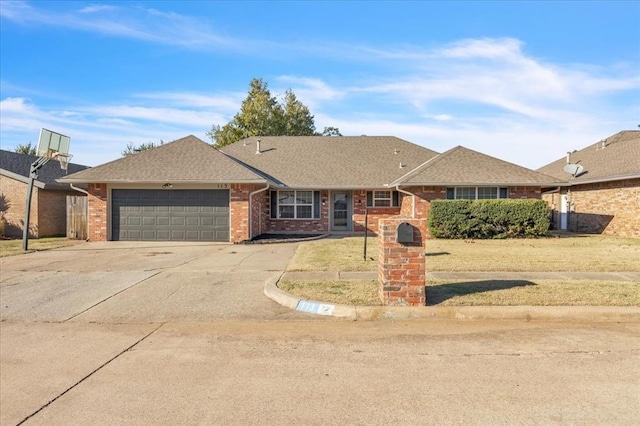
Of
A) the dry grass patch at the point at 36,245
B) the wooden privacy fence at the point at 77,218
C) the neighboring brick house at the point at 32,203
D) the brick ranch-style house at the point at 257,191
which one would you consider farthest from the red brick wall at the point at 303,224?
the neighboring brick house at the point at 32,203

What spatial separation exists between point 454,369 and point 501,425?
1.10 meters

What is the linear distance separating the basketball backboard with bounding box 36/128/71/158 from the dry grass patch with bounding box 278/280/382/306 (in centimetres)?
1259

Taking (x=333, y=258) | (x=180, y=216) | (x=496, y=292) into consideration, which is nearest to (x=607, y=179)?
(x=333, y=258)

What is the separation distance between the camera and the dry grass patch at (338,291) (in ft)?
22.1

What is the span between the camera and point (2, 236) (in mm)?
18688

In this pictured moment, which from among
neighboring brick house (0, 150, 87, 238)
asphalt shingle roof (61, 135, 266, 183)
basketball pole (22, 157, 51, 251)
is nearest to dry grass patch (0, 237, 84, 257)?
basketball pole (22, 157, 51, 251)

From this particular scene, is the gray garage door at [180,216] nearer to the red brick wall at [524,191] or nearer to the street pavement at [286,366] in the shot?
the street pavement at [286,366]

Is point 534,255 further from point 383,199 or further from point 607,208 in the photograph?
point 607,208

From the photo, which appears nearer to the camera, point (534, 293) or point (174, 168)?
point (534, 293)

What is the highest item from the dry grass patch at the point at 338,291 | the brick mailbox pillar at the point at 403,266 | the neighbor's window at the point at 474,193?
the neighbor's window at the point at 474,193

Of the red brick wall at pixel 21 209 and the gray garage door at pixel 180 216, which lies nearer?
the gray garage door at pixel 180 216

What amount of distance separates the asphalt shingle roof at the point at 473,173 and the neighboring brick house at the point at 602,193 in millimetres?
1969

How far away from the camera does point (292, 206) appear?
2094 centimetres

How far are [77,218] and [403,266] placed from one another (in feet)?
55.3
